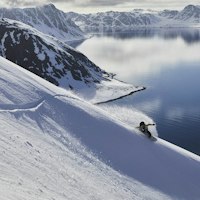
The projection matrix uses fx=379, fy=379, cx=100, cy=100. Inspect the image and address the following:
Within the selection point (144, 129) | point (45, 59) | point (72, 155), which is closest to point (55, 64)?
point (45, 59)

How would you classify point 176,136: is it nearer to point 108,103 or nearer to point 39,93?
point 108,103

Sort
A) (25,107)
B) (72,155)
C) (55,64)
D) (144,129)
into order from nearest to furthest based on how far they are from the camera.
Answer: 1. (72,155)
2. (25,107)
3. (144,129)
4. (55,64)

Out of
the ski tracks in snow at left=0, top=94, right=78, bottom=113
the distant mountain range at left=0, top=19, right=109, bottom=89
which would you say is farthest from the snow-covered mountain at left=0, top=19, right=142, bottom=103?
the ski tracks in snow at left=0, top=94, right=78, bottom=113

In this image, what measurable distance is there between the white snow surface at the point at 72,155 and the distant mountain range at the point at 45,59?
91927 mm

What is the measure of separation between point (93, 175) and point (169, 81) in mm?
134940

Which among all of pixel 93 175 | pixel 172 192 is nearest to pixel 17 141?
pixel 93 175

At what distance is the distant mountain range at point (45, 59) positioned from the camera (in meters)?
138

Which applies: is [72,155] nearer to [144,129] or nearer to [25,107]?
[25,107]

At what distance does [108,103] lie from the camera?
11762 cm

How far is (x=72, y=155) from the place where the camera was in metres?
31.2

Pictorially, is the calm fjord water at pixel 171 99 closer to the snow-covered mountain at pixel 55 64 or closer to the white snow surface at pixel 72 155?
the snow-covered mountain at pixel 55 64

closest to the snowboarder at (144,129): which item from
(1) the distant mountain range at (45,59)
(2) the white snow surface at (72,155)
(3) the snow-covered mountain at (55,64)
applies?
(2) the white snow surface at (72,155)

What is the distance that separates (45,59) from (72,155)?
118 metres

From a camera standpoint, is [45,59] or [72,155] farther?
[45,59]
